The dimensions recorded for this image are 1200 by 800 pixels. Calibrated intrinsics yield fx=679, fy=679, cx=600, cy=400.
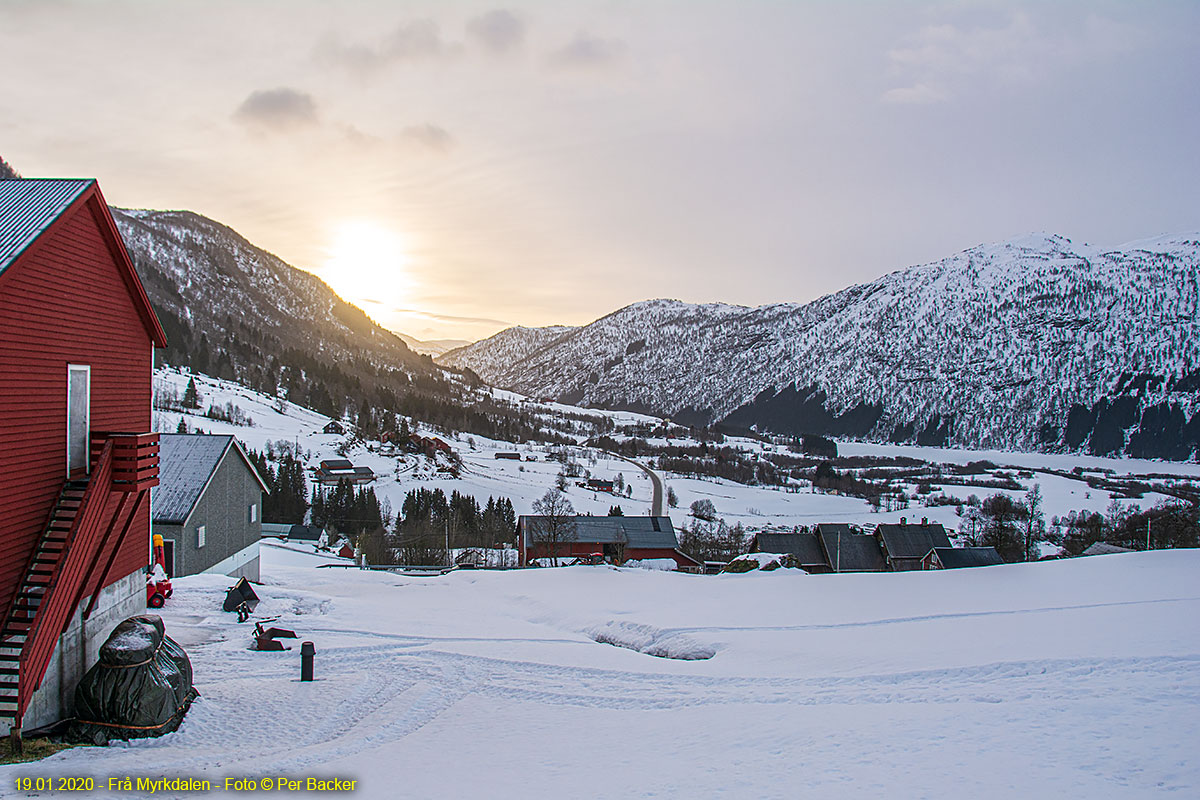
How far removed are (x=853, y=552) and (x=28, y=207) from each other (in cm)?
4996

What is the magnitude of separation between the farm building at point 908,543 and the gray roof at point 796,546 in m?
4.64

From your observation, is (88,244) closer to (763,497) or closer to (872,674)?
(872,674)

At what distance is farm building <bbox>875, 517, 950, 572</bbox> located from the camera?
4888 centimetres

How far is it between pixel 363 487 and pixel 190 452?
64688 mm

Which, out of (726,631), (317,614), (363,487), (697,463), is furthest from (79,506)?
(697,463)

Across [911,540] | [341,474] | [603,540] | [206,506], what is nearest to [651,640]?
[206,506]

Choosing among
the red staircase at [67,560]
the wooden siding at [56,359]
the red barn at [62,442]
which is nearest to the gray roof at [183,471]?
the wooden siding at [56,359]

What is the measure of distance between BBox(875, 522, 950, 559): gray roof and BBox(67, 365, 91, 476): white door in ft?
161

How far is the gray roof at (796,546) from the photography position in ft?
165

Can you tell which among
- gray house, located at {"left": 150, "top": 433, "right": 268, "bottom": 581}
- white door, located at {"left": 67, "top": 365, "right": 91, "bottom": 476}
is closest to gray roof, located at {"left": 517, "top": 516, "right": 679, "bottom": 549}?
gray house, located at {"left": 150, "top": 433, "right": 268, "bottom": 581}

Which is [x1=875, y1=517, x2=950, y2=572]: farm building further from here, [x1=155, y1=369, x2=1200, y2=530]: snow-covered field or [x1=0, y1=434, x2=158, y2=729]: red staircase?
[x1=0, y1=434, x2=158, y2=729]: red staircase

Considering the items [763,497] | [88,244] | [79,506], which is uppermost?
[88,244]

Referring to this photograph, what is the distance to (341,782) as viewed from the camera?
32.4 ft

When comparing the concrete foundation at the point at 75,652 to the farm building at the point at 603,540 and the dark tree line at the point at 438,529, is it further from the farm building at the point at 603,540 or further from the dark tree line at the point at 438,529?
the dark tree line at the point at 438,529
